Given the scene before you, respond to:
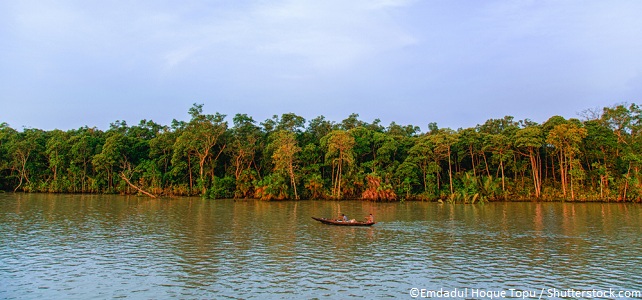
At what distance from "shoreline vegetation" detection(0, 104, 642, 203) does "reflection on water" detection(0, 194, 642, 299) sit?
71.1 feet

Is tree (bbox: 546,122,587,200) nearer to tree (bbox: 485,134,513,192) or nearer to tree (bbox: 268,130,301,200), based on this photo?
tree (bbox: 485,134,513,192)

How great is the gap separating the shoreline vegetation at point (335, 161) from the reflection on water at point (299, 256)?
21.7 m

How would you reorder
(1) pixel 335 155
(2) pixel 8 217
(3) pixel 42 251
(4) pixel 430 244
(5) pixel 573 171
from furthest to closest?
(1) pixel 335 155, (5) pixel 573 171, (2) pixel 8 217, (4) pixel 430 244, (3) pixel 42 251

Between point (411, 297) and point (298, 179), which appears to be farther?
point (298, 179)

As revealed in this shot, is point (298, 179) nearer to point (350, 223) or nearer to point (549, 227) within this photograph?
point (350, 223)

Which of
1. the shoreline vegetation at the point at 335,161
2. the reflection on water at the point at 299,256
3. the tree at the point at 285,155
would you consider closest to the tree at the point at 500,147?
the shoreline vegetation at the point at 335,161

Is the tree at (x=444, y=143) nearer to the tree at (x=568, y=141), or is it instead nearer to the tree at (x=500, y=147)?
the tree at (x=500, y=147)

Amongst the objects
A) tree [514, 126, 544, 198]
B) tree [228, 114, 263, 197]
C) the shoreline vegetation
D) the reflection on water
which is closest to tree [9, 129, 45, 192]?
the shoreline vegetation

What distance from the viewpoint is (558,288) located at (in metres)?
14.4

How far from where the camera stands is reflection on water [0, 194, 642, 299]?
1453 centimetres

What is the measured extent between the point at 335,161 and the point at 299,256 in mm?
37800

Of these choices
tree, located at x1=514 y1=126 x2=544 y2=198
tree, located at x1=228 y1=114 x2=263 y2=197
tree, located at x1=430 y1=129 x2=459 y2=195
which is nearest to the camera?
tree, located at x1=514 y1=126 x2=544 y2=198

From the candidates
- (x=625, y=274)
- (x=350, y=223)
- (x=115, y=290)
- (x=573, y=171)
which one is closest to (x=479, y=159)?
(x=573, y=171)

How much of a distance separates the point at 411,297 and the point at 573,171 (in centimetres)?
4670
